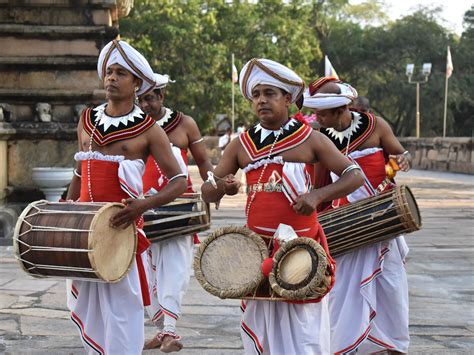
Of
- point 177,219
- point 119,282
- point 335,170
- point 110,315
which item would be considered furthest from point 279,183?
point 177,219

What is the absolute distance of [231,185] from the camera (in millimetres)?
4227

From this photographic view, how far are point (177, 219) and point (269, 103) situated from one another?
2079 millimetres

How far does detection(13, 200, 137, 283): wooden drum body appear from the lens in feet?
13.5

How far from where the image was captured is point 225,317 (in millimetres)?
6770

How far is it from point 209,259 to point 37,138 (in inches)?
296

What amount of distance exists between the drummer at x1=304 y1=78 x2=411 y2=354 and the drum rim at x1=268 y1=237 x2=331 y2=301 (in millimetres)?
1319

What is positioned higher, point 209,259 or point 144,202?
point 144,202

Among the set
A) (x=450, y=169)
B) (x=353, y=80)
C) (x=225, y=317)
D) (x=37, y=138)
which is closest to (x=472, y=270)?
(x=225, y=317)

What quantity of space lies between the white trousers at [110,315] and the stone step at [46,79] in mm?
7435

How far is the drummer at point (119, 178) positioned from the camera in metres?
4.37

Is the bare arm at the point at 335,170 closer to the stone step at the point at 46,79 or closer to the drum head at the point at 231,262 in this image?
the drum head at the point at 231,262

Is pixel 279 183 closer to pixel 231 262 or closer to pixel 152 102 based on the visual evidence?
pixel 231 262

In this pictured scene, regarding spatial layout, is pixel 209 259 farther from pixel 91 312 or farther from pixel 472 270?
pixel 472 270

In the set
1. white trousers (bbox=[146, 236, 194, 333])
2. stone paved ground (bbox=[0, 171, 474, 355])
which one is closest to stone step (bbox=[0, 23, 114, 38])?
stone paved ground (bbox=[0, 171, 474, 355])
